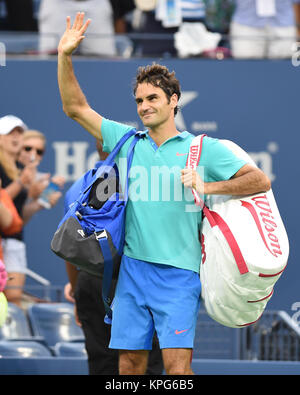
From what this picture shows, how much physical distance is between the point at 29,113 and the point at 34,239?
1110 mm

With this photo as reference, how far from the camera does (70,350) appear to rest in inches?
244

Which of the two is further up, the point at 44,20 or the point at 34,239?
the point at 44,20

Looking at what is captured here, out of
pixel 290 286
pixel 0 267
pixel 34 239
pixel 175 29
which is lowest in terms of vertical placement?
pixel 290 286

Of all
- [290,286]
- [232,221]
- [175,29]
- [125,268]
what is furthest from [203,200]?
[175,29]

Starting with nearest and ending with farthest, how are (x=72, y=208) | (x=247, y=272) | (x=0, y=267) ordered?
(x=247, y=272) → (x=72, y=208) → (x=0, y=267)

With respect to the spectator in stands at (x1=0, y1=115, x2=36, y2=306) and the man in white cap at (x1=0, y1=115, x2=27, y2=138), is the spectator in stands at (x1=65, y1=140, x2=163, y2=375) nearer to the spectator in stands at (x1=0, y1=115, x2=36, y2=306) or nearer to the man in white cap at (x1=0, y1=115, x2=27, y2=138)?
the spectator in stands at (x1=0, y1=115, x2=36, y2=306)

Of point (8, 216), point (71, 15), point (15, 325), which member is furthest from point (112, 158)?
point (71, 15)

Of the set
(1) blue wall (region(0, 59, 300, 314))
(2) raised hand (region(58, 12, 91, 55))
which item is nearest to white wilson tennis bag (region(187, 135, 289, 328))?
(2) raised hand (region(58, 12, 91, 55))

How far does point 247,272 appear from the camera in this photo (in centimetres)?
411

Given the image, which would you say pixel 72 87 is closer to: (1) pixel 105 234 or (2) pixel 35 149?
(1) pixel 105 234

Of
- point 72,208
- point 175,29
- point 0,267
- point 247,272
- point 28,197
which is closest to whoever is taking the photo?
point 247,272

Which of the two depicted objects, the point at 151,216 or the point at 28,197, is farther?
the point at 28,197

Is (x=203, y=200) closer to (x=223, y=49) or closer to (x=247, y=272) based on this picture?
(x=247, y=272)

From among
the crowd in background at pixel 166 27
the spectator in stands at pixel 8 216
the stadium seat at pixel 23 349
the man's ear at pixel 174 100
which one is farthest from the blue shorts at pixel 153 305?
the crowd in background at pixel 166 27
